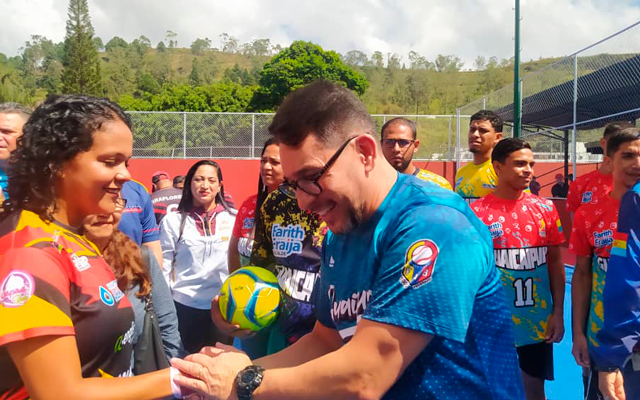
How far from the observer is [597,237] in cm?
342

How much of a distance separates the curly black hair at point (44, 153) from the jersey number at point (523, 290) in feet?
10.5

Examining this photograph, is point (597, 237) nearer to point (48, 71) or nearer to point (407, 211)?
point (407, 211)

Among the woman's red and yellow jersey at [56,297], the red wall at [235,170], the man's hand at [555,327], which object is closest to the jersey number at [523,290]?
the man's hand at [555,327]

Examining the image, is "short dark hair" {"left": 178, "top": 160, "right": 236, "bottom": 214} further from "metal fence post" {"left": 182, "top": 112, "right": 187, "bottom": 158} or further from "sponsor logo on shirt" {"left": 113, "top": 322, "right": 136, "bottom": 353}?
"metal fence post" {"left": 182, "top": 112, "right": 187, "bottom": 158}

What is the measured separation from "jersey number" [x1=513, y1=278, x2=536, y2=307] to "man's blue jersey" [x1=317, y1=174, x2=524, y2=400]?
2403 millimetres

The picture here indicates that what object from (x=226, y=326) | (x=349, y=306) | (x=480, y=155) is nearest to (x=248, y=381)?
(x=349, y=306)

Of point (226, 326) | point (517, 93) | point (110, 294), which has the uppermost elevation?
point (517, 93)

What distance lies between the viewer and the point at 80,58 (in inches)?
1757

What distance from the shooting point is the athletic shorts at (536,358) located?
3797mm

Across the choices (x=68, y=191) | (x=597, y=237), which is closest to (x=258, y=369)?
(x=68, y=191)

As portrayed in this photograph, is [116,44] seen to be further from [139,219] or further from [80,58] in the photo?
[139,219]

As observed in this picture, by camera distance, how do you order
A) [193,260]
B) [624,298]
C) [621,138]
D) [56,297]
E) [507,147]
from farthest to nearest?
1. [193,260]
2. [507,147]
3. [621,138]
4. [624,298]
5. [56,297]

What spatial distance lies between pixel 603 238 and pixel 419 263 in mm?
2644

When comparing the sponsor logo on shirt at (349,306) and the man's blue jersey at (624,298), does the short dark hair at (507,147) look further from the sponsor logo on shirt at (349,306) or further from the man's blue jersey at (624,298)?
the sponsor logo on shirt at (349,306)
